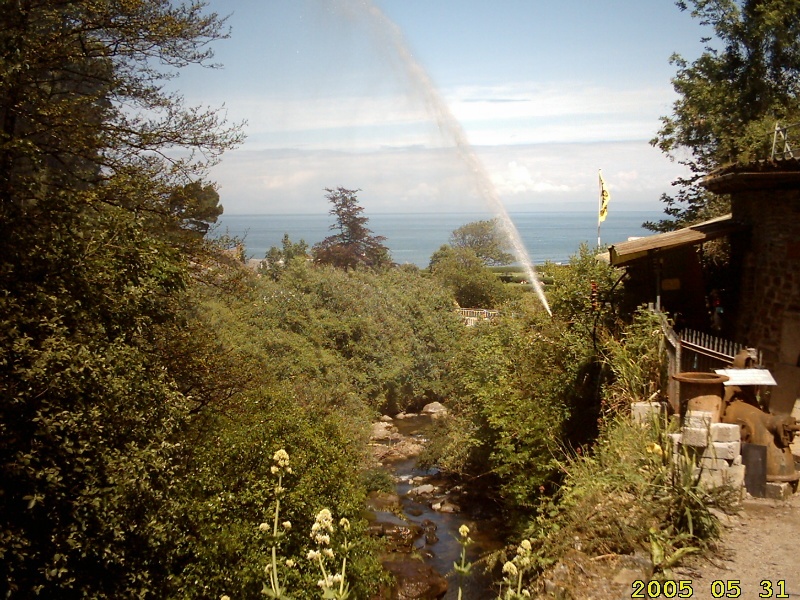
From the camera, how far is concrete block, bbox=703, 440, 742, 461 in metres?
9.41

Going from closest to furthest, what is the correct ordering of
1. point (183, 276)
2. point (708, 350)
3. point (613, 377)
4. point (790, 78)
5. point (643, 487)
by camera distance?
1. point (643, 487)
2. point (183, 276)
3. point (708, 350)
4. point (613, 377)
5. point (790, 78)

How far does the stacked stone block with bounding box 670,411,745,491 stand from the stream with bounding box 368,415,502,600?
691 centimetres

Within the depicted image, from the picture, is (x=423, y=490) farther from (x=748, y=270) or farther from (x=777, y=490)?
(x=777, y=490)

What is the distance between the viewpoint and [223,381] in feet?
44.9

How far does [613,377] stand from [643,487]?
5.80 metres

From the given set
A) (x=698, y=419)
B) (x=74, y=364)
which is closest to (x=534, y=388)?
(x=698, y=419)

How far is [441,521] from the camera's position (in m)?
20.4

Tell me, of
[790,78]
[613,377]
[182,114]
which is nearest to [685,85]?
[790,78]

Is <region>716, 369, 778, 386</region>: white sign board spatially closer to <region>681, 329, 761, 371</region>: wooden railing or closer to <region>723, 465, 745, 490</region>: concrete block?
<region>723, 465, 745, 490</region>: concrete block

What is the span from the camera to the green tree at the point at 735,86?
22.7 metres

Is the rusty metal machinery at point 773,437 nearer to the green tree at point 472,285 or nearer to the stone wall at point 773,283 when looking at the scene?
the stone wall at point 773,283

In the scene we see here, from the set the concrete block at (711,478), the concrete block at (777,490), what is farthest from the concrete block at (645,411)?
the concrete block at (777,490)

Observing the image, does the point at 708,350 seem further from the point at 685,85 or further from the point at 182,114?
the point at 685,85

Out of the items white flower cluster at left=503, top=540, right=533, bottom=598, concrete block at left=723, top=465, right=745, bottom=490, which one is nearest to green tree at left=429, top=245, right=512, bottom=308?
concrete block at left=723, top=465, right=745, bottom=490
